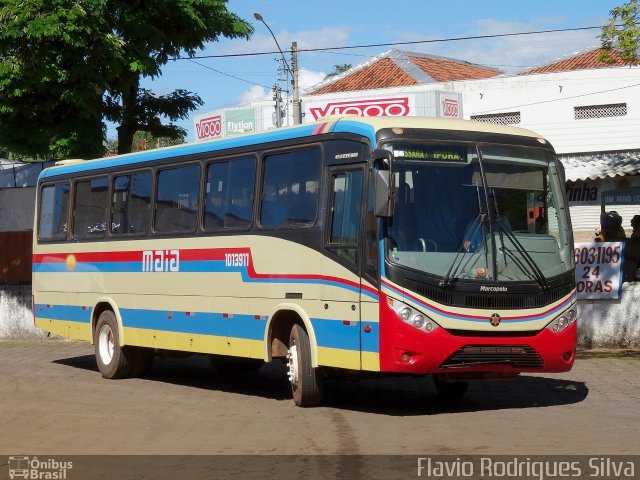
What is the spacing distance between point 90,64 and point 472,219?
10.6 m

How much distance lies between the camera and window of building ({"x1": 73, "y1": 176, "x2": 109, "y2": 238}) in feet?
57.4

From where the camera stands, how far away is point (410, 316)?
38.0 ft

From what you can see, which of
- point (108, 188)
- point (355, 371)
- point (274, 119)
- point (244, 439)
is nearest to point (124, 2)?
point (108, 188)

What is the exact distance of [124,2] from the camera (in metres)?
21.6

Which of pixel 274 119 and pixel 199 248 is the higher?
pixel 274 119

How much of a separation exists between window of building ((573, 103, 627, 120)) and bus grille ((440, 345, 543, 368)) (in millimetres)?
29506

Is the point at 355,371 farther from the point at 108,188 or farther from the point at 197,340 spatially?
the point at 108,188

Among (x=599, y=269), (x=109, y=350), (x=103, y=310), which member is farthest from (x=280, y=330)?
(x=599, y=269)

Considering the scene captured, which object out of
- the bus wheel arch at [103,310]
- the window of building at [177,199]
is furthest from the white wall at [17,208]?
the window of building at [177,199]

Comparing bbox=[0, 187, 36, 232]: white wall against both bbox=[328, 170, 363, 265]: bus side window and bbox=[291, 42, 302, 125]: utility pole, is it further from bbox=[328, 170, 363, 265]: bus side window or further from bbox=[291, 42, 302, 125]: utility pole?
bbox=[328, 170, 363, 265]: bus side window

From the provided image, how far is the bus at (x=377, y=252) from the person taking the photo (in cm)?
1168

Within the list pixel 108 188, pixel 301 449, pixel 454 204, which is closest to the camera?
pixel 301 449

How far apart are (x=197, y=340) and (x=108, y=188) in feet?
11.4

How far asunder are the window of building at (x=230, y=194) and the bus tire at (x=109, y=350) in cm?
309
